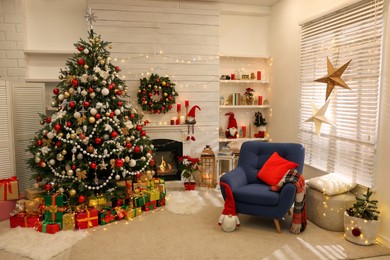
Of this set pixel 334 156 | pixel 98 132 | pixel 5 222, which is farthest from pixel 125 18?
pixel 334 156

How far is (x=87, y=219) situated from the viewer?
3.64m

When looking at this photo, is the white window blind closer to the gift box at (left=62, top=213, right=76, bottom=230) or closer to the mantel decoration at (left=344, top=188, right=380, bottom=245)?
the mantel decoration at (left=344, top=188, right=380, bottom=245)

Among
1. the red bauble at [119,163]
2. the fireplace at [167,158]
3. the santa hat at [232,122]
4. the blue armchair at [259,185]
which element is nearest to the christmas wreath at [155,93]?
the fireplace at [167,158]

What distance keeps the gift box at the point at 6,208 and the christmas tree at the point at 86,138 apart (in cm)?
46

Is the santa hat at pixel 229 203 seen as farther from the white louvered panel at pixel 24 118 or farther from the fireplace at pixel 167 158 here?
the white louvered panel at pixel 24 118

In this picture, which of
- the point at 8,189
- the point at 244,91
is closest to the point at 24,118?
the point at 8,189

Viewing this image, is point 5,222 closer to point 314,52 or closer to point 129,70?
point 129,70

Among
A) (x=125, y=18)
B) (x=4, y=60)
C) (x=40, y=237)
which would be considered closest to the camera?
(x=40, y=237)

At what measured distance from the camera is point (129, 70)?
5.20 m

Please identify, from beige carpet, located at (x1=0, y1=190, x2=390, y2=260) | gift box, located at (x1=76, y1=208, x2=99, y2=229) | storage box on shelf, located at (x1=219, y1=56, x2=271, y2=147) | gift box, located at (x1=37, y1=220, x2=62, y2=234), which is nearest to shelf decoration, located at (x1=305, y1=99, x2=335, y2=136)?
beige carpet, located at (x1=0, y1=190, x2=390, y2=260)

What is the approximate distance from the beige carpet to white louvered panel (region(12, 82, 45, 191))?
1.01 meters

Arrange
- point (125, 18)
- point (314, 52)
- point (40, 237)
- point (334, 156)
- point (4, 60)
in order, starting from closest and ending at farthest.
A: point (40, 237) → point (334, 156) → point (314, 52) → point (4, 60) → point (125, 18)

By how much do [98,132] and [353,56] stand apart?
10.1ft

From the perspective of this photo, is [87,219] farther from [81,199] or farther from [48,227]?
[48,227]
